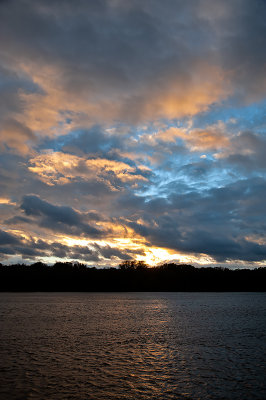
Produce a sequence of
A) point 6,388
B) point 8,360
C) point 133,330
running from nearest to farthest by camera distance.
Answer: point 6,388 → point 8,360 → point 133,330

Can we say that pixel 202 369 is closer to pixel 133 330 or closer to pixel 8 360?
pixel 8 360

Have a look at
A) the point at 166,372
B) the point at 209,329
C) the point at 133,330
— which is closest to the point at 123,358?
the point at 166,372

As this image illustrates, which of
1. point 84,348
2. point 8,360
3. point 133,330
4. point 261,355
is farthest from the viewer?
point 133,330

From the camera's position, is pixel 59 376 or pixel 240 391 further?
pixel 59 376

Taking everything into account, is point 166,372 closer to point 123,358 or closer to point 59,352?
point 123,358

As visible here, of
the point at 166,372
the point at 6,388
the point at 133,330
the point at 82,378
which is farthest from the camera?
the point at 133,330

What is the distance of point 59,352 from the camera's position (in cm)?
3062

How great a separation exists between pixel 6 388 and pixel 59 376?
157 inches

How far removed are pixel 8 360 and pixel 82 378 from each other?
8.18 meters

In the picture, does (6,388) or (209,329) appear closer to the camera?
(6,388)

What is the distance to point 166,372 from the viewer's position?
23.9m


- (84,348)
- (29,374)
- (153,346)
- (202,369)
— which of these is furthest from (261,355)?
(29,374)

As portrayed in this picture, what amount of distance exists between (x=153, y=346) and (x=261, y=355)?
10.6m

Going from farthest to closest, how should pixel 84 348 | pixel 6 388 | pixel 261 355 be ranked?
pixel 84 348, pixel 261 355, pixel 6 388
